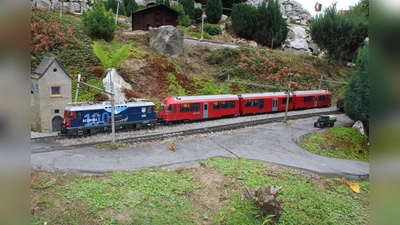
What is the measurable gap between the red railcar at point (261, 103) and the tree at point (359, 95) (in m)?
4.90

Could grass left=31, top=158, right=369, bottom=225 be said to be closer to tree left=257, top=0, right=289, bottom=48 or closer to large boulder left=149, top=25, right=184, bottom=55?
large boulder left=149, top=25, right=184, bottom=55

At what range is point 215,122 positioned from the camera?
63.8 ft

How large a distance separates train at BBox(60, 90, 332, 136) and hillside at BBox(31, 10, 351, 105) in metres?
3.50

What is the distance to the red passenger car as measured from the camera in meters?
18.1

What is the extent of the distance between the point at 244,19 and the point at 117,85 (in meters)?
22.4

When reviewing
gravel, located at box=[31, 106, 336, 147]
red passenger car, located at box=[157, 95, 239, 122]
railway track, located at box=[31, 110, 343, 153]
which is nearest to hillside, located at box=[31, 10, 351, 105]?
red passenger car, located at box=[157, 95, 239, 122]

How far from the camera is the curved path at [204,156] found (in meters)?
11.2

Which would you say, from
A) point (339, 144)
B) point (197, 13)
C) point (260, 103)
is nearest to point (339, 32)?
point (260, 103)

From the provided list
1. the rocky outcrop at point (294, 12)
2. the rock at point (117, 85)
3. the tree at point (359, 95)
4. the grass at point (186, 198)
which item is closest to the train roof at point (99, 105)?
the rock at point (117, 85)

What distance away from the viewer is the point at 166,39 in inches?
1114

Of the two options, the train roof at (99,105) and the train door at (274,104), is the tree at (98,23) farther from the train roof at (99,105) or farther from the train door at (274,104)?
the train door at (274,104)
